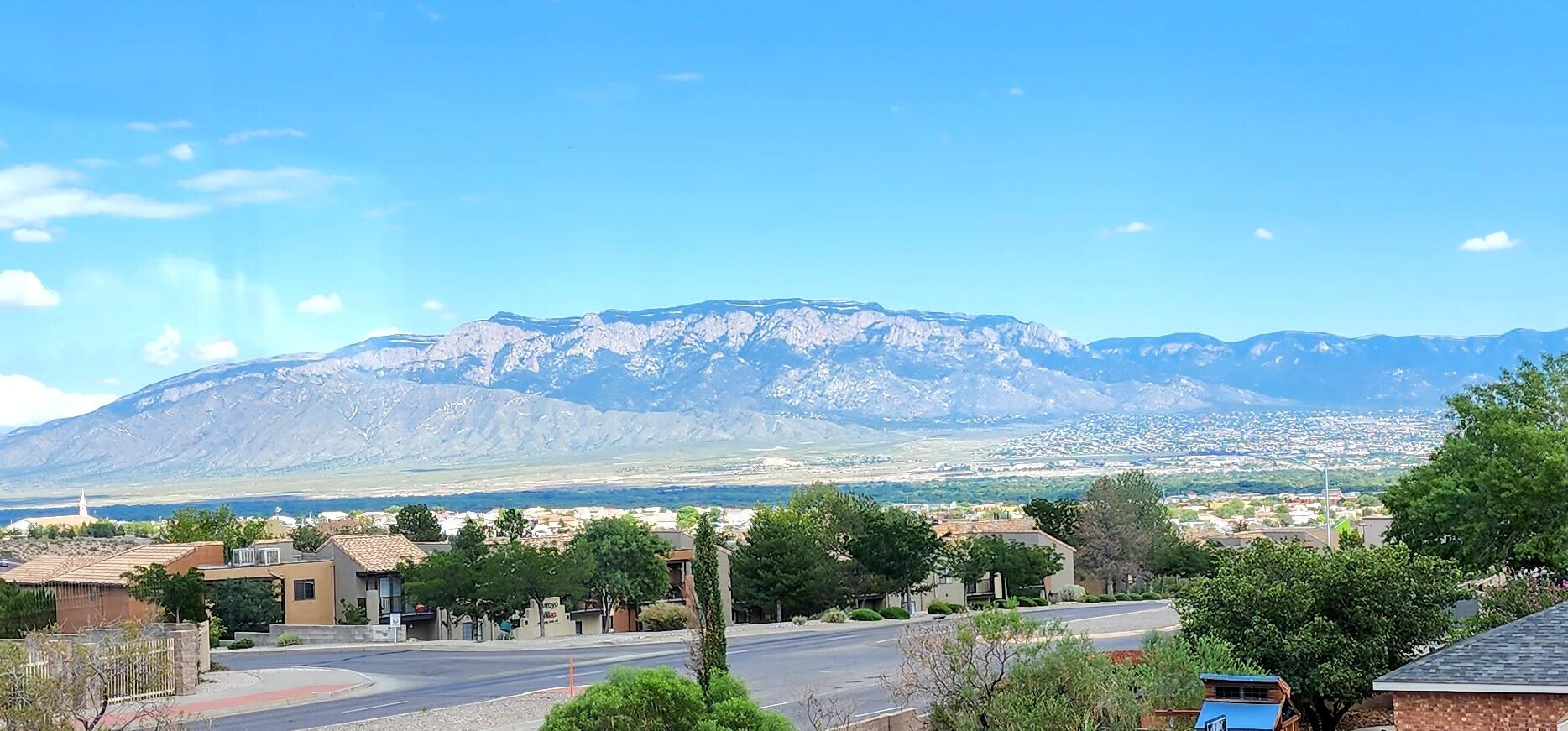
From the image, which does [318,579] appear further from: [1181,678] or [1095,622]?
[1181,678]

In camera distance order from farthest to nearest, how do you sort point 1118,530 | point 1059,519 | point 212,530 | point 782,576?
point 1059,519, point 1118,530, point 212,530, point 782,576

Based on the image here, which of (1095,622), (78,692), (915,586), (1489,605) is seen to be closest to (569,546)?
(915,586)

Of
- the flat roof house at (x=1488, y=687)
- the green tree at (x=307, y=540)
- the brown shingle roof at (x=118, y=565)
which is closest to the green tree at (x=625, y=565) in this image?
the green tree at (x=307, y=540)

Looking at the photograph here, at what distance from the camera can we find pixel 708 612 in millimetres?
25703

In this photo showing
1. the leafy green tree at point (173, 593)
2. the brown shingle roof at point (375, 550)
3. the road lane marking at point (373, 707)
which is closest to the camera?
the road lane marking at point (373, 707)

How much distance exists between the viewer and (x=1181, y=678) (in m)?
27.6

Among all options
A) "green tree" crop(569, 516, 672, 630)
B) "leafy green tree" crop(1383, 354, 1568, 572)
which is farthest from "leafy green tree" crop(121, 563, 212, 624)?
"leafy green tree" crop(1383, 354, 1568, 572)

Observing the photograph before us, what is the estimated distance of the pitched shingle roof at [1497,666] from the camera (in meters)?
21.7

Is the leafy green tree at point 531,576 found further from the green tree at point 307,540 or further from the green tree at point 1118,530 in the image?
the green tree at point 1118,530

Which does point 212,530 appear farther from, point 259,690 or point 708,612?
point 708,612

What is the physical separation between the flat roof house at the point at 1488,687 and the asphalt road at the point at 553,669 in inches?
488

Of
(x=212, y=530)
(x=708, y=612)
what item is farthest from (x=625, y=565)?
(x=708, y=612)

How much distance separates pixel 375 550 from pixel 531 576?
1103 cm

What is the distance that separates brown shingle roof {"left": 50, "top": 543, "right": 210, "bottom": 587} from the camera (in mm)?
67125
